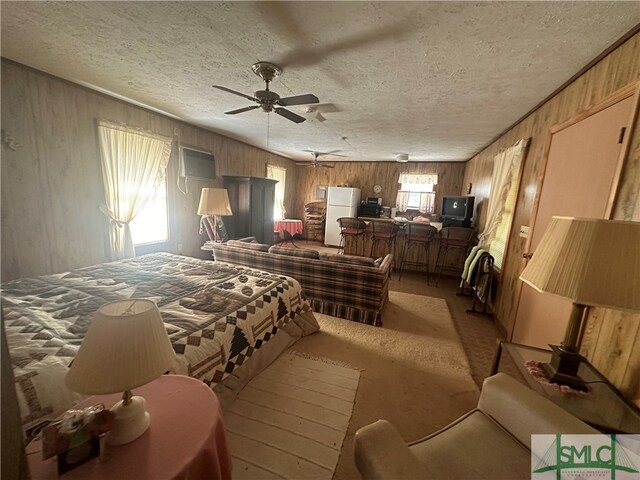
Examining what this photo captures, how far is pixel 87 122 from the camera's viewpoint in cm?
278

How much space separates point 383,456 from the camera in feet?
2.58

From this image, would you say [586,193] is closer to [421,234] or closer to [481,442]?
[481,442]

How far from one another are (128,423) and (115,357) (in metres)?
0.27

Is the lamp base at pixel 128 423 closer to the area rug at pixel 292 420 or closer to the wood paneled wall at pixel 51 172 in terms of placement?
the area rug at pixel 292 420

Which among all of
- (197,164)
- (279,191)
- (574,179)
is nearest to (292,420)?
(574,179)

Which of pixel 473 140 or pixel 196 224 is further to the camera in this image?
pixel 196 224

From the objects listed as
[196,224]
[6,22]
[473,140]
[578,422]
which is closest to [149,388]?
[578,422]

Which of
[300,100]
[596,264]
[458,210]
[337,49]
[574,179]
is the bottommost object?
[596,264]

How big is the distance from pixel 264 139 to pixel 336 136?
1.54 meters

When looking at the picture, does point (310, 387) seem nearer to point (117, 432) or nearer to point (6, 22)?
point (117, 432)

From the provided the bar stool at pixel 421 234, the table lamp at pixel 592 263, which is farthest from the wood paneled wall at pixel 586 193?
the bar stool at pixel 421 234

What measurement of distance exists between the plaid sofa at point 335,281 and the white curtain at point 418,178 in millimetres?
4121

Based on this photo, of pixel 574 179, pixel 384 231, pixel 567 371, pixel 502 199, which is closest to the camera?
pixel 567 371

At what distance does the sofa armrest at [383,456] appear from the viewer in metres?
0.75
